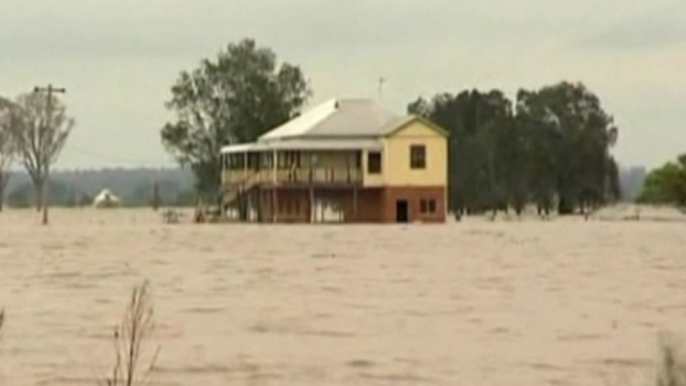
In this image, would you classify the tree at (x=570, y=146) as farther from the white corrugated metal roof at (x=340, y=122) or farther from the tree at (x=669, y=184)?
the white corrugated metal roof at (x=340, y=122)

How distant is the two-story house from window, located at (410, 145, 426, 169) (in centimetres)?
4

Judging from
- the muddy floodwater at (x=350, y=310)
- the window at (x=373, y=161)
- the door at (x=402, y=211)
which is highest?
the window at (x=373, y=161)

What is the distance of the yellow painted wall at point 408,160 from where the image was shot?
3408 inches

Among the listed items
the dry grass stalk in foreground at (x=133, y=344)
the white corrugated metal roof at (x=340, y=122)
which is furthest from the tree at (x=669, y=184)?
the dry grass stalk in foreground at (x=133, y=344)

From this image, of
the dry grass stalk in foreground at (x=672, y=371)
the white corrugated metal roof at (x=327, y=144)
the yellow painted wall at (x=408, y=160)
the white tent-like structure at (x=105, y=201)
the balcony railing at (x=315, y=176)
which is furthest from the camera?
the white tent-like structure at (x=105, y=201)

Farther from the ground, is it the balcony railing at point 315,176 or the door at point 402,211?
the balcony railing at point 315,176

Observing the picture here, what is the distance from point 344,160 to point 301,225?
4.83 metres

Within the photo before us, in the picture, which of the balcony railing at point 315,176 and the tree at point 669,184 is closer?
the balcony railing at point 315,176

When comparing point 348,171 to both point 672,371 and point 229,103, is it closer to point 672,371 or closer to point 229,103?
point 229,103

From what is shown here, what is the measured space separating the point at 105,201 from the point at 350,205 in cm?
4750

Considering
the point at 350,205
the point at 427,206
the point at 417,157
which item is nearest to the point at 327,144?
the point at 350,205

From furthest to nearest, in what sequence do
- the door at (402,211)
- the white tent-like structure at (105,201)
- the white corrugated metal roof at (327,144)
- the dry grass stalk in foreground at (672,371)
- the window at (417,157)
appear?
the white tent-like structure at (105,201)
the white corrugated metal roof at (327,144)
the window at (417,157)
the door at (402,211)
the dry grass stalk in foreground at (672,371)

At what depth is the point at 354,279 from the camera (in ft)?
133

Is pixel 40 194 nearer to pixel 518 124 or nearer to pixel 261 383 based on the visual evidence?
pixel 518 124
